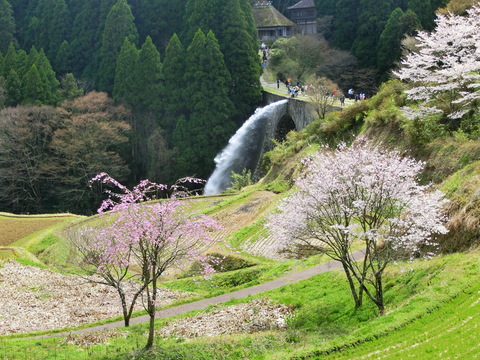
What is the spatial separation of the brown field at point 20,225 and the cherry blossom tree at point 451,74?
19.0m

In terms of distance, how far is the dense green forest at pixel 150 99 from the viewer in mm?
39969

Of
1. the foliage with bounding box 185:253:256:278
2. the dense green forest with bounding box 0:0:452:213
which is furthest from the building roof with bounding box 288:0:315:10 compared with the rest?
the foliage with bounding box 185:253:256:278

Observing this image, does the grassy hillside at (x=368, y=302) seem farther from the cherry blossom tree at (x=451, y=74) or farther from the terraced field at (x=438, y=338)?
the cherry blossom tree at (x=451, y=74)

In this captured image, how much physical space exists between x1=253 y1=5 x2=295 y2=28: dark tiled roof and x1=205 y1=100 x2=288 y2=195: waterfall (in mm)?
17845

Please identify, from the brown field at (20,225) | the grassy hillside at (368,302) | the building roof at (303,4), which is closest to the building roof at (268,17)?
the building roof at (303,4)

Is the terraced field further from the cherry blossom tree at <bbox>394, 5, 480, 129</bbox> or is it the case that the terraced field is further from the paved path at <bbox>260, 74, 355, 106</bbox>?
the paved path at <bbox>260, 74, 355, 106</bbox>

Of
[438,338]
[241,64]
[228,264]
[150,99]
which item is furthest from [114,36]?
[438,338]

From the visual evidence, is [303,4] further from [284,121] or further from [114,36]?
[284,121]

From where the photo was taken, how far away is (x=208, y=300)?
15.9 metres

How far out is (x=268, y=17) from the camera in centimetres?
5559

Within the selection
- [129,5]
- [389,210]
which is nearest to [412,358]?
[389,210]

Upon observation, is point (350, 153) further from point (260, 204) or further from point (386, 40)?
point (386, 40)

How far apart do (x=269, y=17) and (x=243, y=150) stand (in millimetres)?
21880

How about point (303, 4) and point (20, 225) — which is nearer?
point (20, 225)
